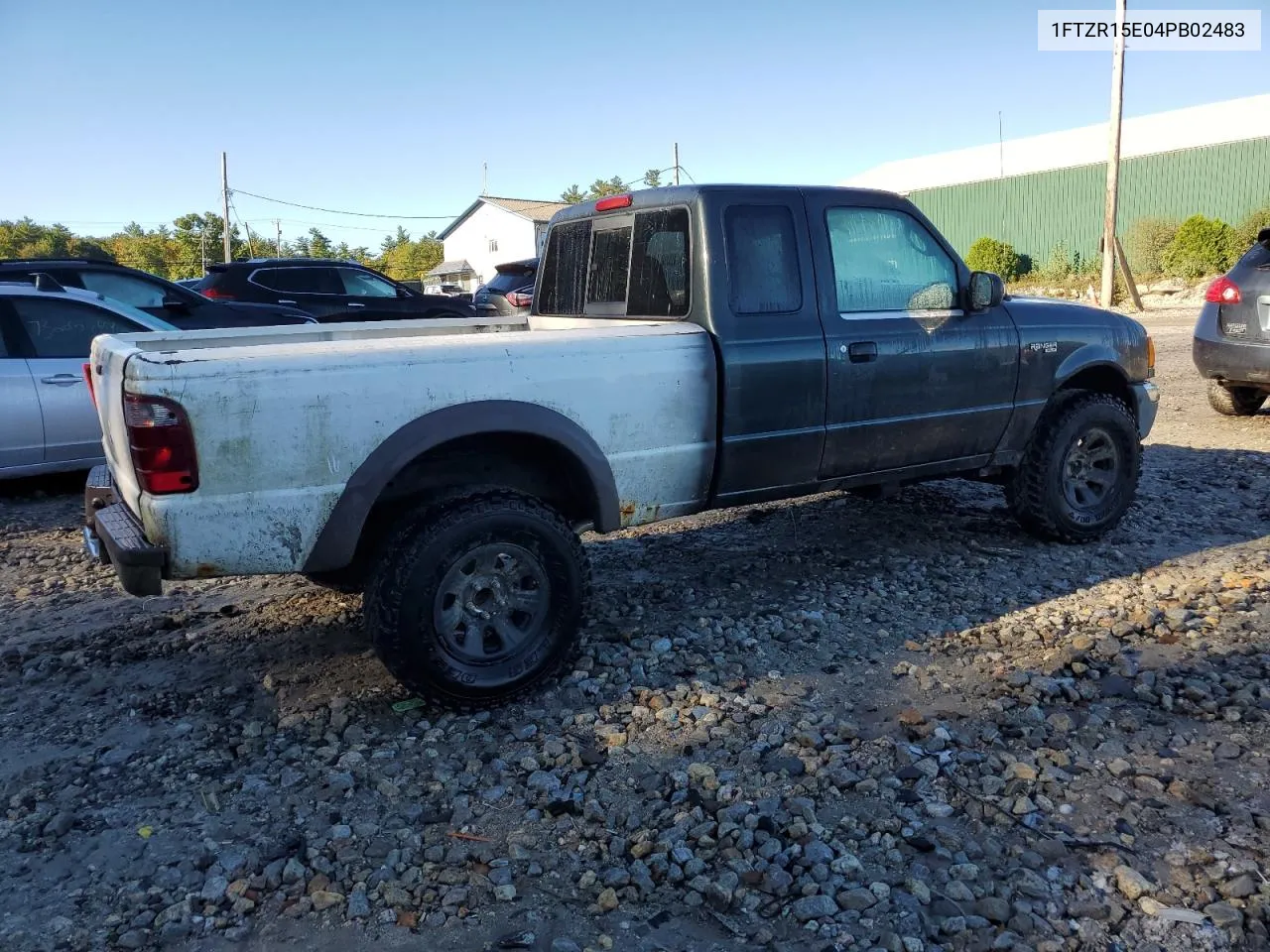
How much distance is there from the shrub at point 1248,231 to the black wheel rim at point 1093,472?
79.3 ft

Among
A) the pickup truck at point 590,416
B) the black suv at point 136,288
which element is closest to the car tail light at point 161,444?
the pickup truck at point 590,416

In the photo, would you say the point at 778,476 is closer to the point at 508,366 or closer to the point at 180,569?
the point at 508,366

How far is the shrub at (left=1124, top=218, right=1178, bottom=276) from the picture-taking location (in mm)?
27734

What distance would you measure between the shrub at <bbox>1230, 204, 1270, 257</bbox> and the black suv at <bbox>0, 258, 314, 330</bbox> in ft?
83.1

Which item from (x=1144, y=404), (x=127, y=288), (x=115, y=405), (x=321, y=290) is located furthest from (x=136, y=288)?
(x=1144, y=404)

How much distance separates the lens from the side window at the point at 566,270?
5.12m

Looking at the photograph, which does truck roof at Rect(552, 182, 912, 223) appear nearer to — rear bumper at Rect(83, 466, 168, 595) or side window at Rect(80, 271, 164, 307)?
rear bumper at Rect(83, 466, 168, 595)

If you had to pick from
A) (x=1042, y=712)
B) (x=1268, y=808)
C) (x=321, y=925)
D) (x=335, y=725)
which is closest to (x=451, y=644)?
(x=335, y=725)

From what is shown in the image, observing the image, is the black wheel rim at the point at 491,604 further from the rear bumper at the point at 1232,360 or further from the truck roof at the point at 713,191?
the rear bumper at the point at 1232,360

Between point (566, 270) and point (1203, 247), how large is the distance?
25.8m

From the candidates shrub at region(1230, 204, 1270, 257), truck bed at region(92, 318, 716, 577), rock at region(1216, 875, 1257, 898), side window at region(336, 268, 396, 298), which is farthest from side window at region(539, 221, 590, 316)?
shrub at region(1230, 204, 1270, 257)

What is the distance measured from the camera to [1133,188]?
2967cm

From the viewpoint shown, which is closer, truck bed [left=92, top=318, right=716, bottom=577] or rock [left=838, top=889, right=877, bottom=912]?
rock [left=838, top=889, right=877, bottom=912]

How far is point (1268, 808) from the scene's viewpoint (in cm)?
288
